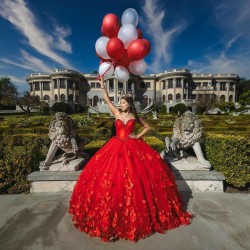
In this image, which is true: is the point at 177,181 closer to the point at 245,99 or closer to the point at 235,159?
the point at 235,159

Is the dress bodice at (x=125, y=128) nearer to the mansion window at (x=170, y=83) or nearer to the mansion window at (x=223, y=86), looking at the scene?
the mansion window at (x=170, y=83)

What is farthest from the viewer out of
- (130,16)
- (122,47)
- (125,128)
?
(130,16)

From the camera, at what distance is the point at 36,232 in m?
2.76

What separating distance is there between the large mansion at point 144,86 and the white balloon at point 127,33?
4159cm

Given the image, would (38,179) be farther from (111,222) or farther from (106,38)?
(106,38)

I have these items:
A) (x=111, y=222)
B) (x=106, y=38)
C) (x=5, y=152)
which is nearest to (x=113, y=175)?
(x=111, y=222)

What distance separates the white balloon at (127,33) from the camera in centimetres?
312

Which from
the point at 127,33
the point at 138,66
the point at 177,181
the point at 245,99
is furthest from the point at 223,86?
the point at 127,33

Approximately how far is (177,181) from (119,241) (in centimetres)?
196

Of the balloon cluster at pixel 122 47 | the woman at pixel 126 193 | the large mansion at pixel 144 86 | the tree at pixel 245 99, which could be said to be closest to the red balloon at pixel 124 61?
the balloon cluster at pixel 122 47

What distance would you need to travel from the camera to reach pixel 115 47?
9.97ft

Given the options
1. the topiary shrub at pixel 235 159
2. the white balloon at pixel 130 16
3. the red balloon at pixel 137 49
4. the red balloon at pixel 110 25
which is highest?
the white balloon at pixel 130 16

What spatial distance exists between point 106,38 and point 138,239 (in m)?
3.29

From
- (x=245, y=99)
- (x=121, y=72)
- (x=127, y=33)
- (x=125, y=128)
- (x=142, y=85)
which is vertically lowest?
(x=125, y=128)
